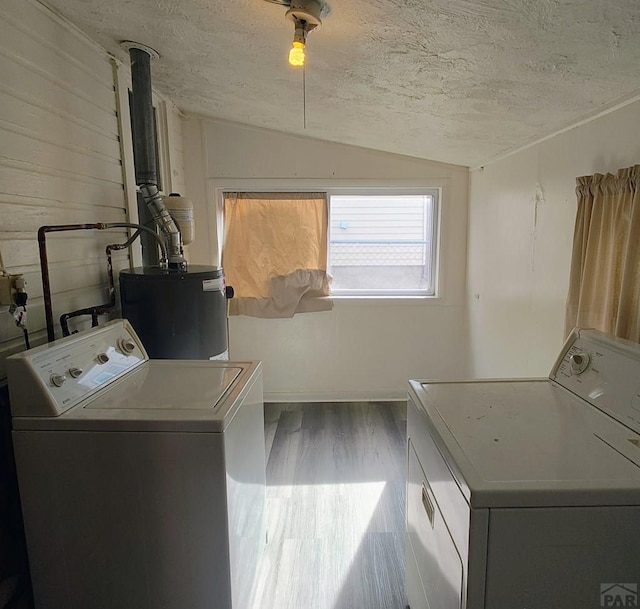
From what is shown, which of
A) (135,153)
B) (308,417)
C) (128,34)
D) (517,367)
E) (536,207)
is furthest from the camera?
(308,417)

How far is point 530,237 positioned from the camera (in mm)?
2338

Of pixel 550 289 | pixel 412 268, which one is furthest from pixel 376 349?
pixel 550 289

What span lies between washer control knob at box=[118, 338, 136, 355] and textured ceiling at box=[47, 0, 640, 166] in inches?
48.3

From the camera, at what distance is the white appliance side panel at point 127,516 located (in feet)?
3.99

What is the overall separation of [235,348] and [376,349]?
3.86ft

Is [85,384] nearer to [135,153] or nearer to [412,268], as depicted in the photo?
[135,153]

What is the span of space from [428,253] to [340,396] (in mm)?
1405

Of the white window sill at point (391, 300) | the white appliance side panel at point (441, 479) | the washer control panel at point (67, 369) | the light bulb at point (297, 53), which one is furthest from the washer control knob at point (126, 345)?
the white window sill at point (391, 300)

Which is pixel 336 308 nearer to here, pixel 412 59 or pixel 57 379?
pixel 412 59

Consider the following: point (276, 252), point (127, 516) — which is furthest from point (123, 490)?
point (276, 252)

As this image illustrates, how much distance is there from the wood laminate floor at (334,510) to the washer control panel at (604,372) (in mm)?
1110

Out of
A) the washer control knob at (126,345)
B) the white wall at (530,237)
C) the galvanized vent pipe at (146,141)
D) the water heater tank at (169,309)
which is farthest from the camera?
the galvanized vent pipe at (146,141)

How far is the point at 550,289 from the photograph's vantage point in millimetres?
2135

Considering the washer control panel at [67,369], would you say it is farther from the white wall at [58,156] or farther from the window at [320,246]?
the window at [320,246]
